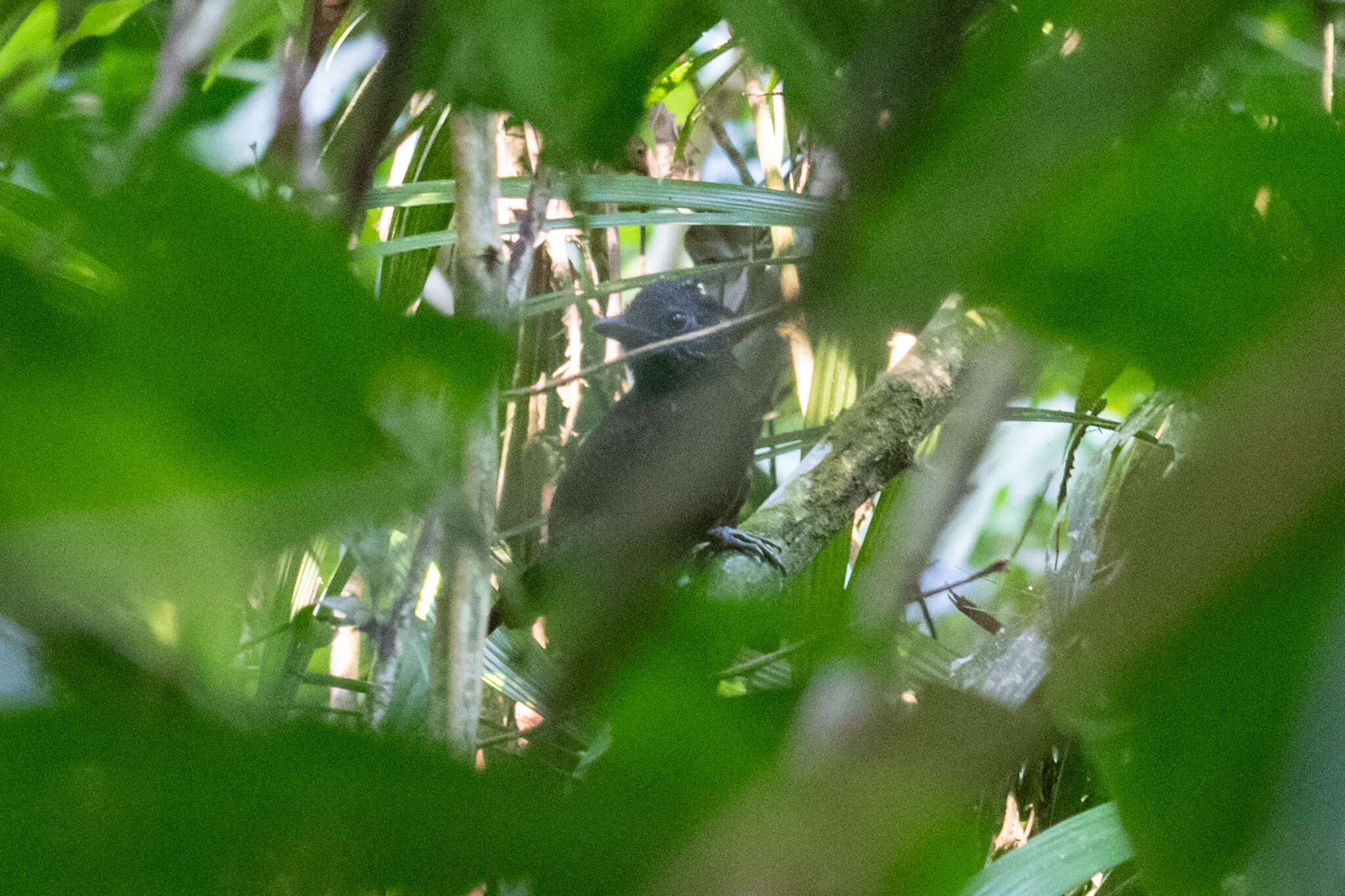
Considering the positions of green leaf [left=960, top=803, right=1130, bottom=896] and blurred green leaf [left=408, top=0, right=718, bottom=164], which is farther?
green leaf [left=960, top=803, right=1130, bottom=896]

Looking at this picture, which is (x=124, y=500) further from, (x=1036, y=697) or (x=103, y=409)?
(x=1036, y=697)

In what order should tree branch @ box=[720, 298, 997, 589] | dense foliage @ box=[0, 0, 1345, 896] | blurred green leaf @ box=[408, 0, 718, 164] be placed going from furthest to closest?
tree branch @ box=[720, 298, 997, 589], blurred green leaf @ box=[408, 0, 718, 164], dense foliage @ box=[0, 0, 1345, 896]

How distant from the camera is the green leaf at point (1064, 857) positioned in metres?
0.82

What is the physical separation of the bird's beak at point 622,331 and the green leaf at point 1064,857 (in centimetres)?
123

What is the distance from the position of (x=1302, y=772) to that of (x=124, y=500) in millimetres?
244

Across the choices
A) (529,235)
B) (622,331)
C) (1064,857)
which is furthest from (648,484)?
(622,331)

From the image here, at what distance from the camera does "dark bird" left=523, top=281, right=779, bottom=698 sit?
0.36 metres

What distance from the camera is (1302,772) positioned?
22 cm

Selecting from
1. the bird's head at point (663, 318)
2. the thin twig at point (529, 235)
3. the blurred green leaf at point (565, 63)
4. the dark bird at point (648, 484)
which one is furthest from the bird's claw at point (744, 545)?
the blurred green leaf at point (565, 63)

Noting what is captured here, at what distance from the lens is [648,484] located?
65 cm

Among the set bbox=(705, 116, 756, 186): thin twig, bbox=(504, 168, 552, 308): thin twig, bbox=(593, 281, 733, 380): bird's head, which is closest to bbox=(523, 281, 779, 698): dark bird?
bbox=(593, 281, 733, 380): bird's head

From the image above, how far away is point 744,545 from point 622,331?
1.70 ft

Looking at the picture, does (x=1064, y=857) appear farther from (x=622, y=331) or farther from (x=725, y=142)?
(x=622, y=331)

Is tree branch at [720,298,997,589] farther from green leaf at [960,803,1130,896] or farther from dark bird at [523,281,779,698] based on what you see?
green leaf at [960,803,1130,896]
